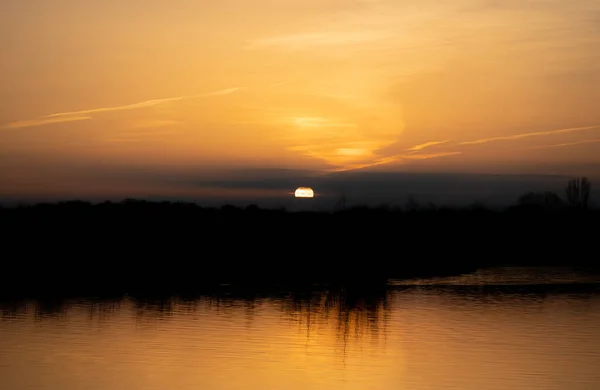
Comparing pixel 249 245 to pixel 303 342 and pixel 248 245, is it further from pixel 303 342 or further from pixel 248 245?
pixel 303 342

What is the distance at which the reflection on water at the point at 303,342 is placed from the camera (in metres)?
17.5

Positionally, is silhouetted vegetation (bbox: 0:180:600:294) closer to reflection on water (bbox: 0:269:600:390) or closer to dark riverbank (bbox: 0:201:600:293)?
dark riverbank (bbox: 0:201:600:293)

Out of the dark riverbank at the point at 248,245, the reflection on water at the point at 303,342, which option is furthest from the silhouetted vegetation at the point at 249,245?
the reflection on water at the point at 303,342

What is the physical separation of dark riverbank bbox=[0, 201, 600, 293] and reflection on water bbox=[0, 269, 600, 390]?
6.11 meters

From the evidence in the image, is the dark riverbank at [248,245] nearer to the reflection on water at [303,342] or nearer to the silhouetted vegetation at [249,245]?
the silhouetted vegetation at [249,245]

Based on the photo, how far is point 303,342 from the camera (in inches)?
865

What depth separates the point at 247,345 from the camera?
69.4 ft

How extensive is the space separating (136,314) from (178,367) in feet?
26.1

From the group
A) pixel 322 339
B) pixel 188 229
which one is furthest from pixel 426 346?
pixel 188 229

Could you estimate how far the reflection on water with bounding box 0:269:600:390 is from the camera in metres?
17.5

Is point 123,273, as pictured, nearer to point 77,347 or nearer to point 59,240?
point 59,240

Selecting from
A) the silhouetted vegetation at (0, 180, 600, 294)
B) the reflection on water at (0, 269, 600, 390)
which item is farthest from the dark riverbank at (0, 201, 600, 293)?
the reflection on water at (0, 269, 600, 390)

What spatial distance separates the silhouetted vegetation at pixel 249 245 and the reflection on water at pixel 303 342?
19.8 feet

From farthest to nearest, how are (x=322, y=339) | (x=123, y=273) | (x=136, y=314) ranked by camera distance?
(x=123, y=273) → (x=136, y=314) → (x=322, y=339)
